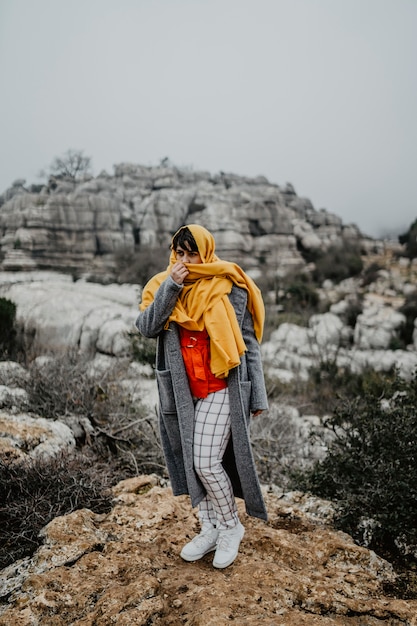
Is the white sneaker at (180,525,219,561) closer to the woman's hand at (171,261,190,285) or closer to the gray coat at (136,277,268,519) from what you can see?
the gray coat at (136,277,268,519)

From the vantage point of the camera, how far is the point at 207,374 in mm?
2062

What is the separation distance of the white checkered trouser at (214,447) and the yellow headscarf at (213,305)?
6.8 inches

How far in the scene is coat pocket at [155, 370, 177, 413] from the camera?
2141 millimetres

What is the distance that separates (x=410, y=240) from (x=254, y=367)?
123 ft

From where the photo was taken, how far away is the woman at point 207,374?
2.02 m

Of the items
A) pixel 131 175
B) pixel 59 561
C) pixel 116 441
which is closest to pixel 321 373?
pixel 116 441

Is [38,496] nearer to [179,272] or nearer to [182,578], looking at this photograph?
[182,578]

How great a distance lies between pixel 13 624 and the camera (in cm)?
165

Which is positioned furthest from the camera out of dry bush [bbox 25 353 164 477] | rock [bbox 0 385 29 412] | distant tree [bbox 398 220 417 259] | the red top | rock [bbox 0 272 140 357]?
distant tree [bbox 398 220 417 259]

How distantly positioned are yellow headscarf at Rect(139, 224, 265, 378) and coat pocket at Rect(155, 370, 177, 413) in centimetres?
29

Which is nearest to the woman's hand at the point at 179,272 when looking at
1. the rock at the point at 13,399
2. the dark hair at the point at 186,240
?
the dark hair at the point at 186,240

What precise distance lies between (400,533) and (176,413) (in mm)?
1471

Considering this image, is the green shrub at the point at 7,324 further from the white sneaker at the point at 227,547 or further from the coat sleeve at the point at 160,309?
the white sneaker at the point at 227,547

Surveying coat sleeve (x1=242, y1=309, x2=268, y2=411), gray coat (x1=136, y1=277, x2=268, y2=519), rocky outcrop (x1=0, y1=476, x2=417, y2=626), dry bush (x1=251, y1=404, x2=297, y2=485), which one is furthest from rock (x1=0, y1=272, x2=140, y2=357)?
coat sleeve (x1=242, y1=309, x2=268, y2=411)
